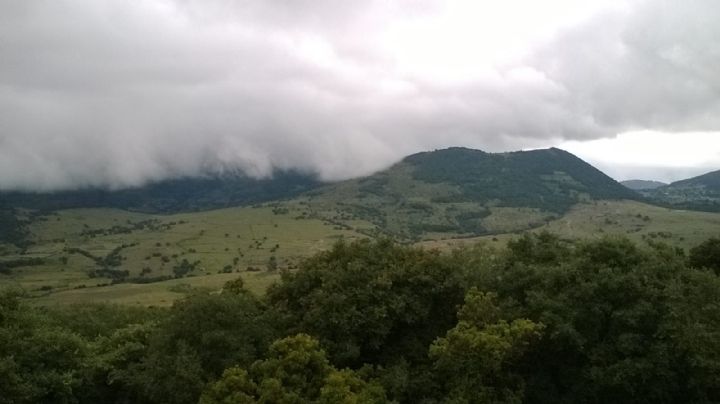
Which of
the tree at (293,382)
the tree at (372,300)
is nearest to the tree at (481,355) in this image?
the tree at (293,382)

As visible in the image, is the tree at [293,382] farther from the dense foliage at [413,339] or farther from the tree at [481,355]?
the tree at [481,355]

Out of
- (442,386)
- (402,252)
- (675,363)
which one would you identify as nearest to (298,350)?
(442,386)

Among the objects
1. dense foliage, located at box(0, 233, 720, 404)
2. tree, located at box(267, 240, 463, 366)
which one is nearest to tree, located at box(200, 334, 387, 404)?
dense foliage, located at box(0, 233, 720, 404)

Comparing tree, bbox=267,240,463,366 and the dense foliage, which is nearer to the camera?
the dense foliage

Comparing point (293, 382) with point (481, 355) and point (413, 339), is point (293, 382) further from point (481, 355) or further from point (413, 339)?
point (413, 339)

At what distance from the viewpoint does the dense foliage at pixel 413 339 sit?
33531 mm

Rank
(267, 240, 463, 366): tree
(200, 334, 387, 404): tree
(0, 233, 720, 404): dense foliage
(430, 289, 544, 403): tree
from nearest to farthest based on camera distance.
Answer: (200, 334, 387, 404): tree
(430, 289, 544, 403): tree
(0, 233, 720, 404): dense foliage
(267, 240, 463, 366): tree

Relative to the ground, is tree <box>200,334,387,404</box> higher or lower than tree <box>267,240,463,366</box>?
lower

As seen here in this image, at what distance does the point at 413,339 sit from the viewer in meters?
40.8

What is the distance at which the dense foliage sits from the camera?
110 feet

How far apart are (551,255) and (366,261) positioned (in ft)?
51.4

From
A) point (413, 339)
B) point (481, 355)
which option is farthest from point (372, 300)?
point (481, 355)

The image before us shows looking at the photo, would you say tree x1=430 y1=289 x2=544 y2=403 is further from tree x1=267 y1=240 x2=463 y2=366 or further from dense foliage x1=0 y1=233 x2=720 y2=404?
tree x1=267 y1=240 x2=463 y2=366

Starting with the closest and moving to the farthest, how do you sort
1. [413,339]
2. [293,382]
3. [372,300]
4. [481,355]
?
[293,382]
[481,355]
[372,300]
[413,339]
